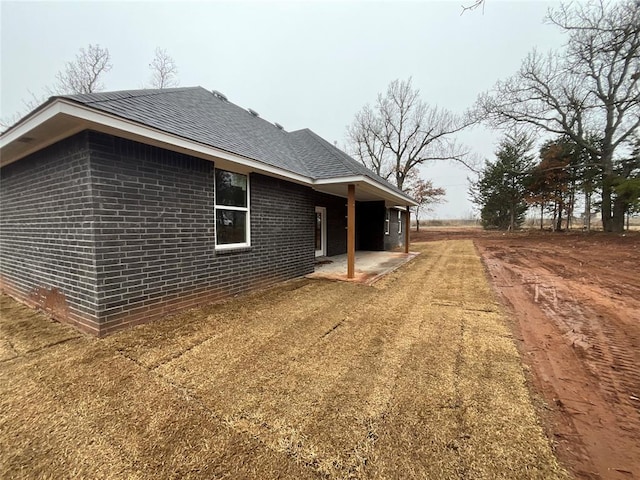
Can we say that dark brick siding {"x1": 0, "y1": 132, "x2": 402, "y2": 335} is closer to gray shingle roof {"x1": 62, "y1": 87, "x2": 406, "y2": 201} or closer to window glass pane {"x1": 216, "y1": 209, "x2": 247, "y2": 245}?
window glass pane {"x1": 216, "y1": 209, "x2": 247, "y2": 245}

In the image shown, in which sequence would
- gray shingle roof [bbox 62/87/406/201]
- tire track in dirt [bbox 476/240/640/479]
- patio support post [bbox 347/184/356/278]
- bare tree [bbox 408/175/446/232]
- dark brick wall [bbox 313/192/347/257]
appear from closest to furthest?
tire track in dirt [bbox 476/240/640/479] → gray shingle roof [bbox 62/87/406/201] → patio support post [bbox 347/184/356/278] → dark brick wall [bbox 313/192/347/257] → bare tree [bbox 408/175/446/232]

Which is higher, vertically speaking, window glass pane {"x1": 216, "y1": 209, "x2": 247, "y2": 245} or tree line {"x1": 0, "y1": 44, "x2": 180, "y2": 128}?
tree line {"x1": 0, "y1": 44, "x2": 180, "y2": 128}

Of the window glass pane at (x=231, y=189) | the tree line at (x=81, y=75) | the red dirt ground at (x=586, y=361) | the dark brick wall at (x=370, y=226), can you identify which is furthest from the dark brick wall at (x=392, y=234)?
the tree line at (x=81, y=75)

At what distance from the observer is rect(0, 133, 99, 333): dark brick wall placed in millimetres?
3371

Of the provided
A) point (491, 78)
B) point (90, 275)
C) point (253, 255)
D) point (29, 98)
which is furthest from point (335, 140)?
point (90, 275)

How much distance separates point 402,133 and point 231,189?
2654cm

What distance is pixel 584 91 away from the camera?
1725 cm

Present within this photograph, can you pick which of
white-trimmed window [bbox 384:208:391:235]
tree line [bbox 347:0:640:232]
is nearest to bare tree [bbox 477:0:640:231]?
tree line [bbox 347:0:640:232]

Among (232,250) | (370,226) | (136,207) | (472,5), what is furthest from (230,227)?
(370,226)

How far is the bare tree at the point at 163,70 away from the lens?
17.2 m

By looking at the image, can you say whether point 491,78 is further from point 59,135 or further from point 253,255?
point 59,135

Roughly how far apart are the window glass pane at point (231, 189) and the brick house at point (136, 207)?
0.8 inches

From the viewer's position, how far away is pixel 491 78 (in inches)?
728

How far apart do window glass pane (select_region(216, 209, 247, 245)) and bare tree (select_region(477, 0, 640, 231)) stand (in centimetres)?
1952
